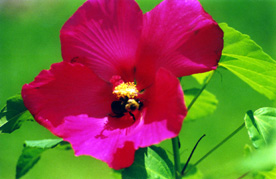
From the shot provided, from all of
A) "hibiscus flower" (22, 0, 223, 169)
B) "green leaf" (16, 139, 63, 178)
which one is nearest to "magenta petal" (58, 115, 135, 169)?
"hibiscus flower" (22, 0, 223, 169)

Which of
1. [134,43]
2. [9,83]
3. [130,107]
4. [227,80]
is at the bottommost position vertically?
[227,80]

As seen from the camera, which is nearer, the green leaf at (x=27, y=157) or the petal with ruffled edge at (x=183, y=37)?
the petal with ruffled edge at (x=183, y=37)

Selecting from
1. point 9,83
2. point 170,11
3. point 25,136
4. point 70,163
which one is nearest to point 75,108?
point 170,11

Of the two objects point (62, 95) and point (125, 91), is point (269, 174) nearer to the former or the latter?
point (125, 91)

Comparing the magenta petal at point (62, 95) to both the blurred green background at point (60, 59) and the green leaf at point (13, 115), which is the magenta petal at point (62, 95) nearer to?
the green leaf at point (13, 115)

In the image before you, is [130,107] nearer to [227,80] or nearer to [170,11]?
[170,11]

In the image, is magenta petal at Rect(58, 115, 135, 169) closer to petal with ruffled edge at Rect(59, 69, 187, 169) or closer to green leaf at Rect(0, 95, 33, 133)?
petal with ruffled edge at Rect(59, 69, 187, 169)

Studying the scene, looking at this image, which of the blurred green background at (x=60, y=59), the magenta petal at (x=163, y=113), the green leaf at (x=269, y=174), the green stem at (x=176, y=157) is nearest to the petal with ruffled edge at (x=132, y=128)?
the magenta petal at (x=163, y=113)
